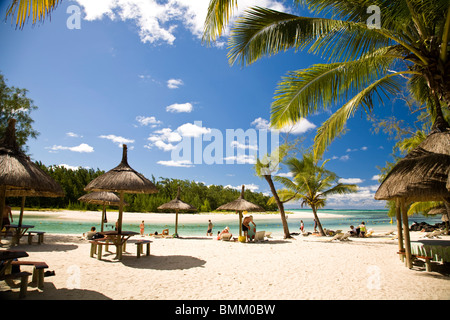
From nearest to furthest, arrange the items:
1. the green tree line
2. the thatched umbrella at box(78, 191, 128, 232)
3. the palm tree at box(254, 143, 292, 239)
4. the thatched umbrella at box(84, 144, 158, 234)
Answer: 1. the thatched umbrella at box(84, 144, 158, 234)
2. the thatched umbrella at box(78, 191, 128, 232)
3. the palm tree at box(254, 143, 292, 239)
4. the green tree line

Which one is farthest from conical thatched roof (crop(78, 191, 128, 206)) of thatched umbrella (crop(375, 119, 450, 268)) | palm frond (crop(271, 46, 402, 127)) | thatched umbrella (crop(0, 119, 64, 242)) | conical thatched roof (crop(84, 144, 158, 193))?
thatched umbrella (crop(375, 119, 450, 268))

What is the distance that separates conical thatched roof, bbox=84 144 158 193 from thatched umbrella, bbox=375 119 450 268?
241 inches

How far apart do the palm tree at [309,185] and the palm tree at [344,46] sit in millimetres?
9540

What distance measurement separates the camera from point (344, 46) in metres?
4.64

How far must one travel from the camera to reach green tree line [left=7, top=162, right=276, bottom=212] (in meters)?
38.5

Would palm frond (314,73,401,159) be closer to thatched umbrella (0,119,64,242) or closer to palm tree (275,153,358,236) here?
thatched umbrella (0,119,64,242)

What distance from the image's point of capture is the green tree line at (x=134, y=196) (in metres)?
38.5

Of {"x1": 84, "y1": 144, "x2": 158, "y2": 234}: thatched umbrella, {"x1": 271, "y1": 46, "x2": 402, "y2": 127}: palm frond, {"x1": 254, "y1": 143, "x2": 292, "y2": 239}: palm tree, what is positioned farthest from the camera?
{"x1": 254, "y1": 143, "x2": 292, "y2": 239}: palm tree

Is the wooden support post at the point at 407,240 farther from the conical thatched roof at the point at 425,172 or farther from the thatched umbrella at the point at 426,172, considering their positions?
the conical thatched roof at the point at 425,172

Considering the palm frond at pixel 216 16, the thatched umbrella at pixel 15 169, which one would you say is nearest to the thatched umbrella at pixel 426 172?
the palm frond at pixel 216 16

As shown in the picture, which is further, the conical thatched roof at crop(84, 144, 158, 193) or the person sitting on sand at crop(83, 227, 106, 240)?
the person sitting on sand at crop(83, 227, 106, 240)

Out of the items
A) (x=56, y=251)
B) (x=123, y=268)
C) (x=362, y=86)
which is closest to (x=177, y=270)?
(x=123, y=268)
